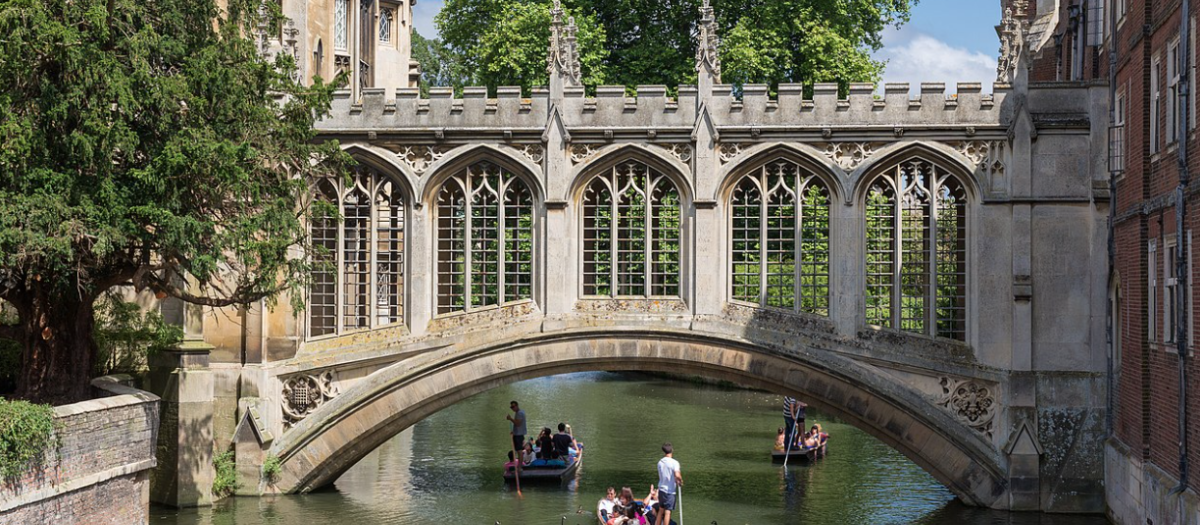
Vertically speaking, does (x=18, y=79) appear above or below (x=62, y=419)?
above

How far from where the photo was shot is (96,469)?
54.3 feet

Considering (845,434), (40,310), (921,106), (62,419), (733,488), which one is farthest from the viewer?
(845,434)

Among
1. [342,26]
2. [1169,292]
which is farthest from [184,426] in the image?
[342,26]

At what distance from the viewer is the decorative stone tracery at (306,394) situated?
69.6ft

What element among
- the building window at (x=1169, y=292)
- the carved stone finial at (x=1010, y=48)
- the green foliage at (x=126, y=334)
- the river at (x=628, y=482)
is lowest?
the river at (x=628, y=482)

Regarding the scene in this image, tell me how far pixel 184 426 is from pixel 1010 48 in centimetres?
1222

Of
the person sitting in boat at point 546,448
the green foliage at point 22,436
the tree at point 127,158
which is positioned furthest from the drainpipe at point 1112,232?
the green foliage at point 22,436

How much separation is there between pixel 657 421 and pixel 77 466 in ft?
56.2

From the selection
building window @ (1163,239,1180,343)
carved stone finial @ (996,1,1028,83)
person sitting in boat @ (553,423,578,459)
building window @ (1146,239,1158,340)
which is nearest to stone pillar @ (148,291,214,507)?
person sitting in boat @ (553,423,578,459)

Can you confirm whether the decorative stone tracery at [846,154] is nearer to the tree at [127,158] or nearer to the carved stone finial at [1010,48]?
the carved stone finial at [1010,48]

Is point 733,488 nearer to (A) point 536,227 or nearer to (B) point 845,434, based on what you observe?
(A) point 536,227

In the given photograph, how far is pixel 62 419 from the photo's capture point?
15.8 m

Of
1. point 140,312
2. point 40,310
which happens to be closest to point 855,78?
point 140,312

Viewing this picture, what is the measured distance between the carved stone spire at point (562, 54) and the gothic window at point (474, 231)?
5.17 feet
